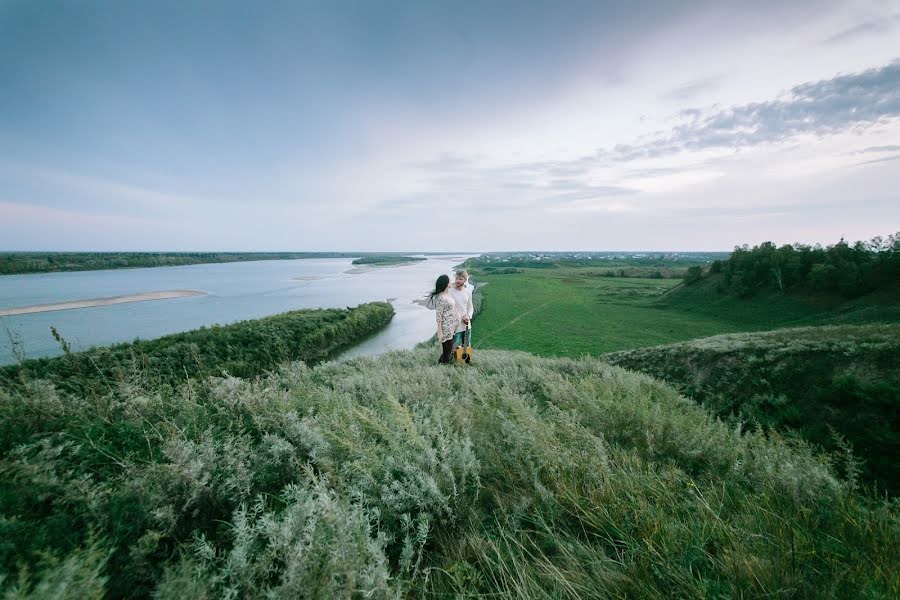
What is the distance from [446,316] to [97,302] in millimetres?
Result: 71708

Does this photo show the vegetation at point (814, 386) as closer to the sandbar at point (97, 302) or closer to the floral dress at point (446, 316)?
the floral dress at point (446, 316)

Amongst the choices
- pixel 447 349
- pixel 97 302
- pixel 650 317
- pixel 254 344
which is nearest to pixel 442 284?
pixel 447 349

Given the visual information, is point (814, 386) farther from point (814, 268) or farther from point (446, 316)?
point (814, 268)

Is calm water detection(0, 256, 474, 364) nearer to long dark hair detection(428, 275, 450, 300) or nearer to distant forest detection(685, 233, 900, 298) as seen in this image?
long dark hair detection(428, 275, 450, 300)

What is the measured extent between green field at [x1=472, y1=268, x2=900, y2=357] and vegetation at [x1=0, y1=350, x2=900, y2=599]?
1781 centimetres

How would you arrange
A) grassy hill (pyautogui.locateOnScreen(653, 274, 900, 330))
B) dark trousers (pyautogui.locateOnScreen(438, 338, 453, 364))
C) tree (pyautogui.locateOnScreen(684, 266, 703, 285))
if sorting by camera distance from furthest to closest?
tree (pyautogui.locateOnScreen(684, 266, 703, 285)) → grassy hill (pyautogui.locateOnScreen(653, 274, 900, 330)) → dark trousers (pyautogui.locateOnScreen(438, 338, 453, 364))

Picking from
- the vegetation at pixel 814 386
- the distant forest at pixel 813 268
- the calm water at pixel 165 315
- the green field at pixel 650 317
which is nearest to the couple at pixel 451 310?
the vegetation at pixel 814 386

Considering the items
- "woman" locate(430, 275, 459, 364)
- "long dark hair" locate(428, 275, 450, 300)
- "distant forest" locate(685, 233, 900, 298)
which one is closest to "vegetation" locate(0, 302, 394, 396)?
"woman" locate(430, 275, 459, 364)

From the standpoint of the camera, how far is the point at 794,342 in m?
10.1

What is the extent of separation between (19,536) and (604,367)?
10382 millimetres

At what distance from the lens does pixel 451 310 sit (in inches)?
332

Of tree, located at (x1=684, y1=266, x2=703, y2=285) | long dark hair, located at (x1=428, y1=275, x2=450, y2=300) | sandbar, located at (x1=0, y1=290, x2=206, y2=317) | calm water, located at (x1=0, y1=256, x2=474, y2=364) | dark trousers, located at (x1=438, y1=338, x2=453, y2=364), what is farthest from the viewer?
tree, located at (x1=684, y1=266, x2=703, y2=285)

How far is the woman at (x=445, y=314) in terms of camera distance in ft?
26.7

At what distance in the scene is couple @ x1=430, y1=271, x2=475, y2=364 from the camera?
8.27 meters
